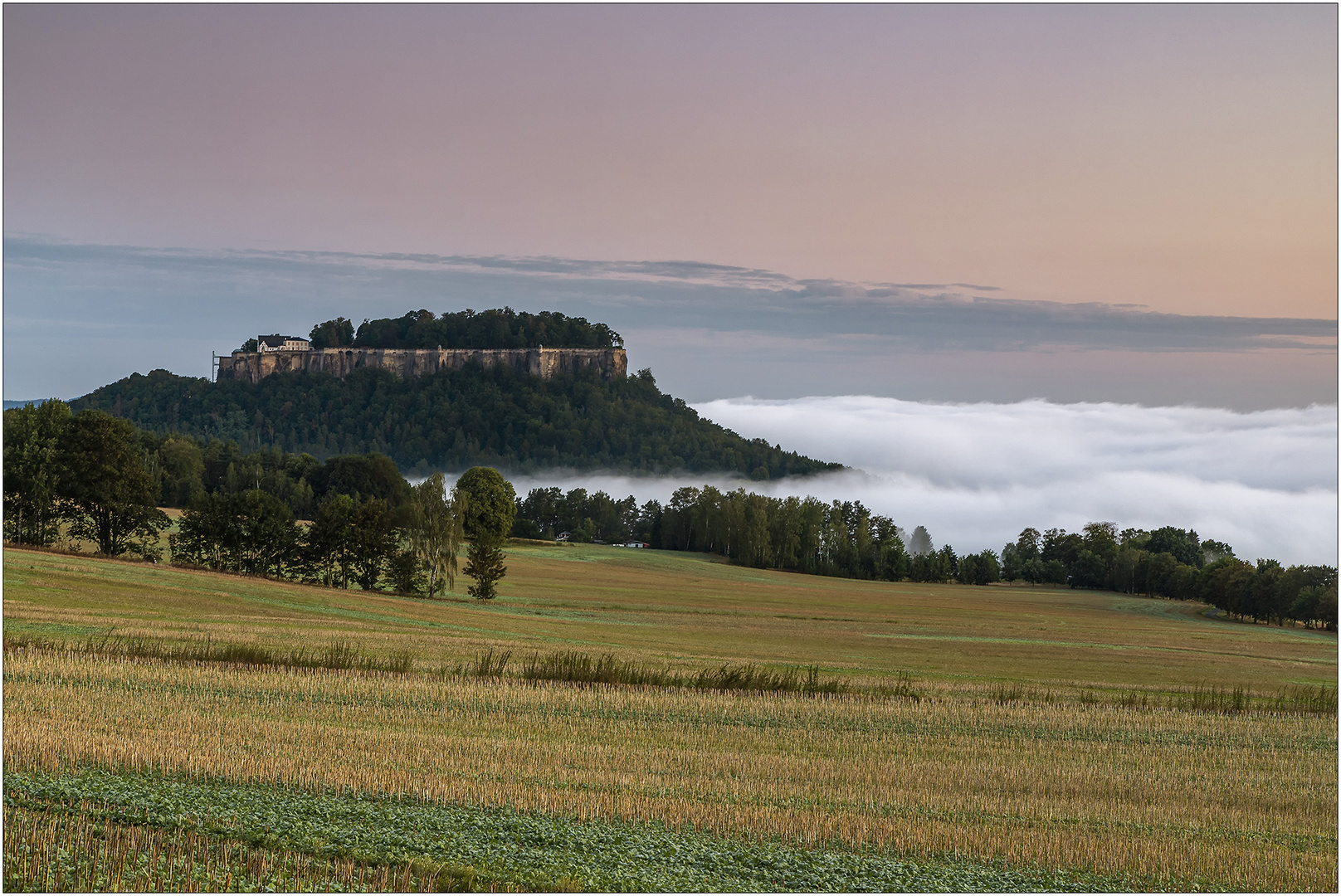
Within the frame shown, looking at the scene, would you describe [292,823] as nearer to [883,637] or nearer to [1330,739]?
[1330,739]

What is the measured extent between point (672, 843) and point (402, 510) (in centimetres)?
5462

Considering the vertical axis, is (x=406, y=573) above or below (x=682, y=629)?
above

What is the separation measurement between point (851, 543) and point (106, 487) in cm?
10107

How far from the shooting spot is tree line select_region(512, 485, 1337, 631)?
438 ft

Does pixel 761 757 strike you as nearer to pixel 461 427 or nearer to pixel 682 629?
pixel 682 629

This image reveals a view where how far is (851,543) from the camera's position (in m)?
141

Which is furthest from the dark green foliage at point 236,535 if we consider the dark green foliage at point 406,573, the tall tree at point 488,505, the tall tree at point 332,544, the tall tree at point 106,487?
the tall tree at point 488,505

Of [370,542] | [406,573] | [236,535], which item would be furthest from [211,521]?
[406,573]

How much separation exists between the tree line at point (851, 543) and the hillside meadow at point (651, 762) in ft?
299

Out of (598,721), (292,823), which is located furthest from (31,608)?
(292,823)

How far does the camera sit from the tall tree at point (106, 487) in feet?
196

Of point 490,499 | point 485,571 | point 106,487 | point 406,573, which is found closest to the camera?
point 106,487

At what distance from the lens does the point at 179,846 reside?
34.0 feet

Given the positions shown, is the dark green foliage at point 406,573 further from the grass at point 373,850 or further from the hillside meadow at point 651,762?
the grass at point 373,850
